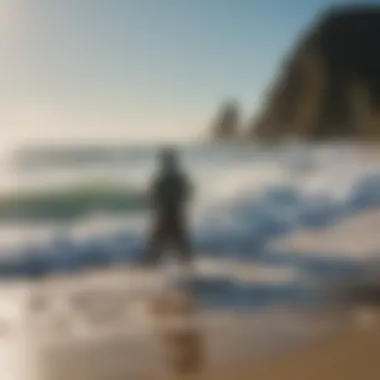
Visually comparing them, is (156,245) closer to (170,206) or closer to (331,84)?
(170,206)

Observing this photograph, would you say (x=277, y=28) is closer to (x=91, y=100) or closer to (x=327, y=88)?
(x=327, y=88)

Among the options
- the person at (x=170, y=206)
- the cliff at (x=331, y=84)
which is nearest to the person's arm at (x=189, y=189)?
the person at (x=170, y=206)

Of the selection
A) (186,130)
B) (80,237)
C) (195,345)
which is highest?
(186,130)

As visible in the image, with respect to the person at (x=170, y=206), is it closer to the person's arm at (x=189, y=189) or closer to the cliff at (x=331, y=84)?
the person's arm at (x=189, y=189)

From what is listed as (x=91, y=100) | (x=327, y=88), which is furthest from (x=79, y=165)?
(x=327, y=88)

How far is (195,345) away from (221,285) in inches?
3.0

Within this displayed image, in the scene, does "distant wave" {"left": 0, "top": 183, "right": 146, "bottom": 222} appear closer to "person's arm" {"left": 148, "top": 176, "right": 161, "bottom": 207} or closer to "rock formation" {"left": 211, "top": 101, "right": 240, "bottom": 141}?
"person's arm" {"left": 148, "top": 176, "right": 161, "bottom": 207}

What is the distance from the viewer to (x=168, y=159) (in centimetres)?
79

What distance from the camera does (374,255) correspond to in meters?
0.84

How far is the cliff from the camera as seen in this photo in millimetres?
826

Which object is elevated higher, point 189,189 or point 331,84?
point 331,84

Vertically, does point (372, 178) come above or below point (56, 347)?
above

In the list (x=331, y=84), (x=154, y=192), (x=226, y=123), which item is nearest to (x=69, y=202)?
(x=154, y=192)

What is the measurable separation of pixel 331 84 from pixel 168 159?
0.23 meters
